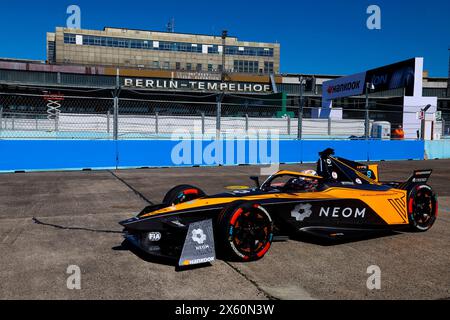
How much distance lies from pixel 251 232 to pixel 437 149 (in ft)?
57.2

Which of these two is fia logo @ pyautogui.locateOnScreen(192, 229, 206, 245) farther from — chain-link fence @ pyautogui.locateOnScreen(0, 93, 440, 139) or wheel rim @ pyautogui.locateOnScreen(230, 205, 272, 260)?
chain-link fence @ pyautogui.locateOnScreen(0, 93, 440, 139)

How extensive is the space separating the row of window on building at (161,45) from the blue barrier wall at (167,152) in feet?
203

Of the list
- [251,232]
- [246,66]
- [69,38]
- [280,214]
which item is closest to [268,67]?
[246,66]

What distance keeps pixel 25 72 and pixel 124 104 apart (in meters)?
13.5

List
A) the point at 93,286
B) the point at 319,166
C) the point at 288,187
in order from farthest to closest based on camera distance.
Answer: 1. the point at 319,166
2. the point at 288,187
3. the point at 93,286

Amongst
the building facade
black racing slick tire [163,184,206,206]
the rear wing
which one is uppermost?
the building facade

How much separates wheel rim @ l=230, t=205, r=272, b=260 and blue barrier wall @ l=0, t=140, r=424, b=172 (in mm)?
Answer: 9742

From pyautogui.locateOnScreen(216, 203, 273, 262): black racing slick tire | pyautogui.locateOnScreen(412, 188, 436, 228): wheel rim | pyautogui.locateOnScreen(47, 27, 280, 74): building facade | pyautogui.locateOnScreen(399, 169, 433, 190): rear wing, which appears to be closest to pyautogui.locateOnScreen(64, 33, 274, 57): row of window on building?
pyautogui.locateOnScreen(47, 27, 280, 74): building facade

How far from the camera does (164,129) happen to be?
68.3 feet

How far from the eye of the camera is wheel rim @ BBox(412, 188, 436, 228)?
5.68 m

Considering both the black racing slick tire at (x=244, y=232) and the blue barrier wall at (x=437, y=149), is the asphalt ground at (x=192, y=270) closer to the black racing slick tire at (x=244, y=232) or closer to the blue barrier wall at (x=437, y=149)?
the black racing slick tire at (x=244, y=232)

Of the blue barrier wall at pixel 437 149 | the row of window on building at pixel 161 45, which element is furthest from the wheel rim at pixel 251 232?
the row of window on building at pixel 161 45
